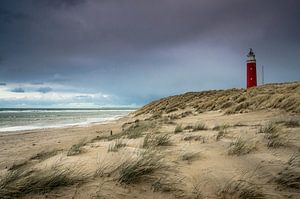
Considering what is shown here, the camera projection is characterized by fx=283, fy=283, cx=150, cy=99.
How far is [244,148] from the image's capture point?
5.48m

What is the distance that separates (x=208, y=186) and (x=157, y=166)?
815 millimetres

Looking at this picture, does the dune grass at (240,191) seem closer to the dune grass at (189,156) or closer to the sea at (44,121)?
the dune grass at (189,156)

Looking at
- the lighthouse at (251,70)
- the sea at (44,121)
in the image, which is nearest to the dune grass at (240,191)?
the sea at (44,121)

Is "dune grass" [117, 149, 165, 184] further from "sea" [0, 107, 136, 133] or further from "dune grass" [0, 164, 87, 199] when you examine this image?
"sea" [0, 107, 136, 133]

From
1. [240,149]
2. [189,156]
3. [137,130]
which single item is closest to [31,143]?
[137,130]

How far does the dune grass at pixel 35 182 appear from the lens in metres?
3.39

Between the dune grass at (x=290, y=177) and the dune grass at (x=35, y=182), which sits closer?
the dune grass at (x=35, y=182)

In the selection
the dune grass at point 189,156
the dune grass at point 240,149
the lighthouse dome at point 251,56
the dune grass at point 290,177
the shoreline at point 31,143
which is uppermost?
the lighthouse dome at point 251,56

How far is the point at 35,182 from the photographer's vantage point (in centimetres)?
357

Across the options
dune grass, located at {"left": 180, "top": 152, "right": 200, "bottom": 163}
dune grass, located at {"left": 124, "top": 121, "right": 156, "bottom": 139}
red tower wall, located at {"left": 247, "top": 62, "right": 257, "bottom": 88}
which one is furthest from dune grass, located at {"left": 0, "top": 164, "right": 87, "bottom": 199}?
red tower wall, located at {"left": 247, "top": 62, "right": 257, "bottom": 88}

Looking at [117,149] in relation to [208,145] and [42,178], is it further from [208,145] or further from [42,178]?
[42,178]

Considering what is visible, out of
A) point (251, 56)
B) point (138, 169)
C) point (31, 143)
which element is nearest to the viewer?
point (138, 169)

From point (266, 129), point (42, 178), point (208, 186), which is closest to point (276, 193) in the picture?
point (208, 186)

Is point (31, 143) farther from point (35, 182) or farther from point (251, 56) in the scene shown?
point (251, 56)
